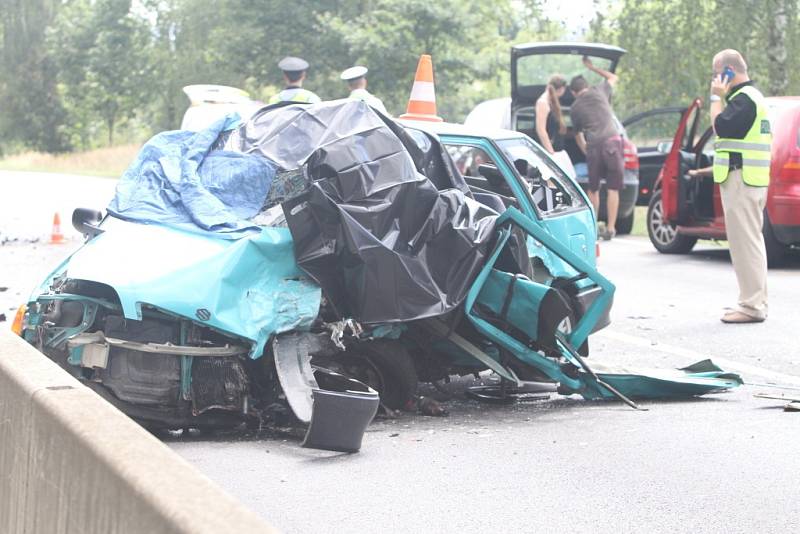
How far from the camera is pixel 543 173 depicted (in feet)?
29.2

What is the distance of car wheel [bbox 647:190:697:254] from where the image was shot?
16.0 meters

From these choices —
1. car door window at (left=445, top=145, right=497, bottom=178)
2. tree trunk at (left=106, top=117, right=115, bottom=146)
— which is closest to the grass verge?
tree trunk at (left=106, top=117, right=115, bottom=146)

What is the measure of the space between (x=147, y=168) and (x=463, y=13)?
32.5 meters

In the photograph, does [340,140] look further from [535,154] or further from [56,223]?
[56,223]

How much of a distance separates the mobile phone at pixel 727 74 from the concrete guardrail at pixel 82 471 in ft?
23.7

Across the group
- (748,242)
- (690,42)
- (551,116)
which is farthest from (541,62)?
(690,42)

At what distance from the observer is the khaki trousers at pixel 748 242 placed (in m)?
10.8

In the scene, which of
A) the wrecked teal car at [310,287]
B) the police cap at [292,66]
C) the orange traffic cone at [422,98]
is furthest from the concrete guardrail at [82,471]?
the police cap at [292,66]

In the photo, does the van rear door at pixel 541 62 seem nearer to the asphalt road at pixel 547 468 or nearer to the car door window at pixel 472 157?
the car door window at pixel 472 157

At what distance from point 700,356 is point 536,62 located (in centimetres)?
1028

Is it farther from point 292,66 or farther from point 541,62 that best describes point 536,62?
point 292,66

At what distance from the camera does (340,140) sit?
7.30 meters

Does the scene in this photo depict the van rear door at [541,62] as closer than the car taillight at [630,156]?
No

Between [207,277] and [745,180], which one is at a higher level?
[207,277]
